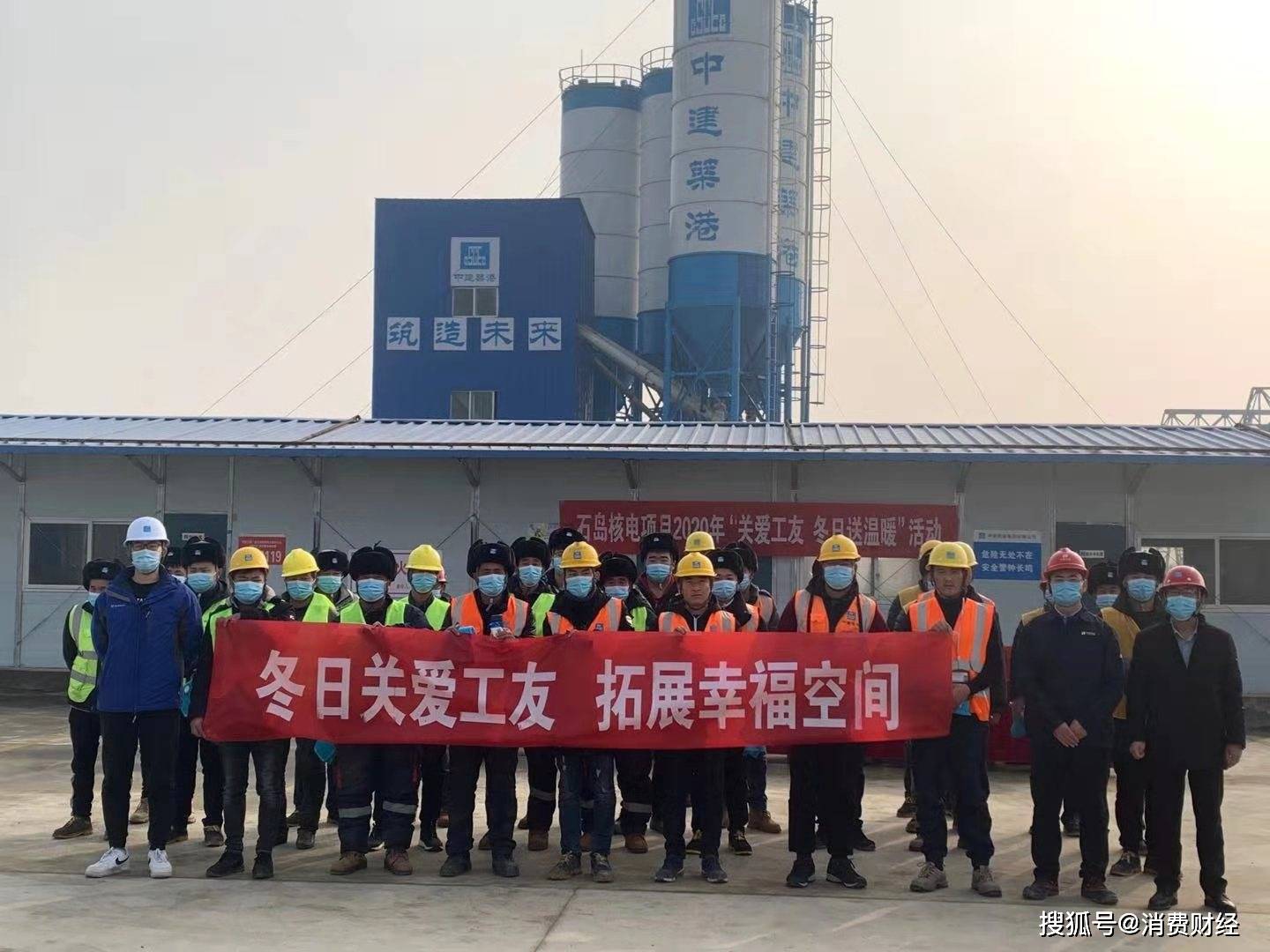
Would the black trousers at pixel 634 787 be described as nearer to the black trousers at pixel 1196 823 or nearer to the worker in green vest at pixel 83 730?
the black trousers at pixel 1196 823

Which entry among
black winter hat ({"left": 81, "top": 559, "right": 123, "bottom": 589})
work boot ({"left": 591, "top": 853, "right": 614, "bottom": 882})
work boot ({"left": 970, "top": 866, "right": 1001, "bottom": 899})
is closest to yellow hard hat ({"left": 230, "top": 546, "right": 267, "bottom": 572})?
black winter hat ({"left": 81, "top": 559, "right": 123, "bottom": 589})

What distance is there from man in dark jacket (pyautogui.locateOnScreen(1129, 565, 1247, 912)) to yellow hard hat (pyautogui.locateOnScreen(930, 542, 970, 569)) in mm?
1148

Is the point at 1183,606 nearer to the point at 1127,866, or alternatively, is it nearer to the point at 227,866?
the point at 1127,866

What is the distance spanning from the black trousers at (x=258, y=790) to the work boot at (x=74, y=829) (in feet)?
5.32

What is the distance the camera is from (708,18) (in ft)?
120

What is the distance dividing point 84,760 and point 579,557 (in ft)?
12.7

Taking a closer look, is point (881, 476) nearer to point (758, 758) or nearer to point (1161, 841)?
point (758, 758)

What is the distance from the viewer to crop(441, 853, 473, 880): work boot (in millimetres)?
7773

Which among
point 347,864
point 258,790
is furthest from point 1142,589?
point 258,790

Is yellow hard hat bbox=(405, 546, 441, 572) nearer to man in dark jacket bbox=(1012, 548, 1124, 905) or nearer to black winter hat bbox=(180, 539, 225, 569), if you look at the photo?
black winter hat bbox=(180, 539, 225, 569)

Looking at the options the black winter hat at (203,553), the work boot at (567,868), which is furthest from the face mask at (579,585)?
the black winter hat at (203,553)

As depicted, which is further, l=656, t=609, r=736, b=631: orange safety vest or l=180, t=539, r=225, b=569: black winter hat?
l=180, t=539, r=225, b=569: black winter hat

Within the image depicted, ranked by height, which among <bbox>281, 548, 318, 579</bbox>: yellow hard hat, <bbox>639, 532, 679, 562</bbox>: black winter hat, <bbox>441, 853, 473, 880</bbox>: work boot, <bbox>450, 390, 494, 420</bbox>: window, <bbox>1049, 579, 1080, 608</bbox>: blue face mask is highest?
<bbox>450, 390, 494, 420</bbox>: window

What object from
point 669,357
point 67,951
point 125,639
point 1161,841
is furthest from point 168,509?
point 669,357
